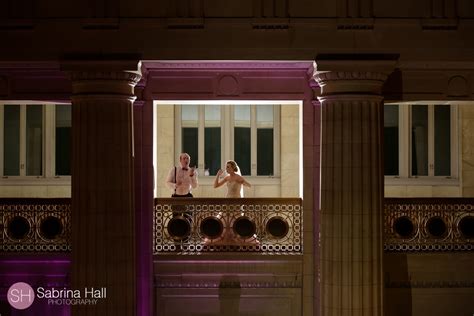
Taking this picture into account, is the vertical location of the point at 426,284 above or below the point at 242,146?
below

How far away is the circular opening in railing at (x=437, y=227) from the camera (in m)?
11.5

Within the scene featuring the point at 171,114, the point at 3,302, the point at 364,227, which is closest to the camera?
the point at 364,227

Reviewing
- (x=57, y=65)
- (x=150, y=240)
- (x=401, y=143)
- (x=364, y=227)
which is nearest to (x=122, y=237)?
(x=150, y=240)

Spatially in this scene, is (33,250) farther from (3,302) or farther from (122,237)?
(122,237)

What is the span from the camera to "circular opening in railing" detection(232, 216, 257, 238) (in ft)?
37.7

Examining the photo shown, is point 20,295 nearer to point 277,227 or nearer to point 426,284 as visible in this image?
point 277,227

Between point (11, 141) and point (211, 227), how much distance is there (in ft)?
21.1

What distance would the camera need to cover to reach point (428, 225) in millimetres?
11508

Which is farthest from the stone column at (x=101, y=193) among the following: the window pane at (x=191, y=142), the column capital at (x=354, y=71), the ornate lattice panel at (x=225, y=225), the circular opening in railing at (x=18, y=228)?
the window pane at (x=191, y=142)

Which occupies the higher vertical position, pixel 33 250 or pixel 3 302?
pixel 33 250

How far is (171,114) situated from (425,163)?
5.97 metres

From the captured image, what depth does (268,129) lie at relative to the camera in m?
15.7

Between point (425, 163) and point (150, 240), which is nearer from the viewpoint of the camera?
point (150, 240)

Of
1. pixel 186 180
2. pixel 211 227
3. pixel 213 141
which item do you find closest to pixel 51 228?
pixel 186 180
